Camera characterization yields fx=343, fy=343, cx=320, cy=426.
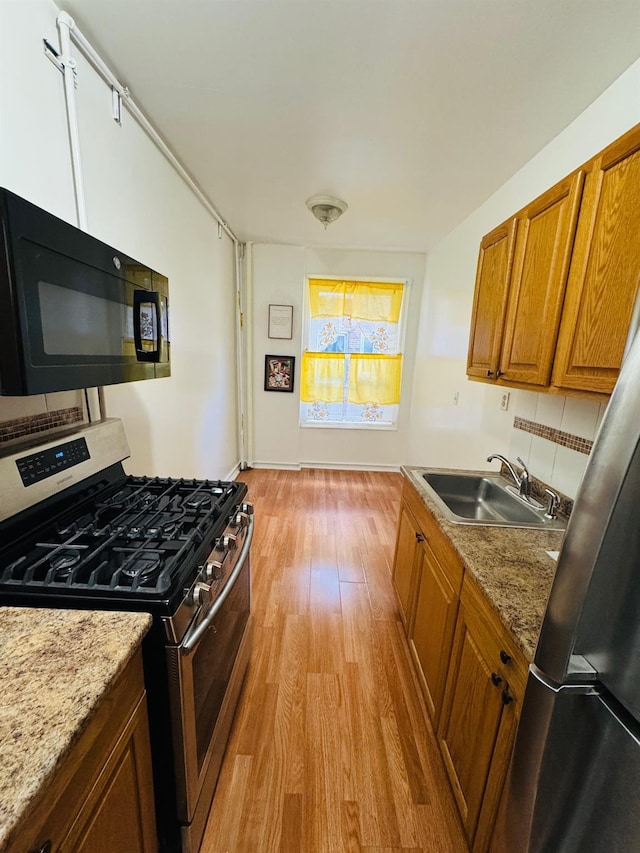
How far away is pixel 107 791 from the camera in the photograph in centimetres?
66

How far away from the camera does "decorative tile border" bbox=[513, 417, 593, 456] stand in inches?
56.7

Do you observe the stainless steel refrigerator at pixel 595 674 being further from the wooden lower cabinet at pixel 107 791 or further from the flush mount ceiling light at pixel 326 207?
the flush mount ceiling light at pixel 326 207

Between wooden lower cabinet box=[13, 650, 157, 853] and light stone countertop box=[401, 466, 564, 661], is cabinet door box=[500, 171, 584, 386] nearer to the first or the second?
light stone countertop box=[401, 466, 564, 661]

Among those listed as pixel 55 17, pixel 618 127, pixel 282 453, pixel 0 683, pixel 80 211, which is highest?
pixel 55 17

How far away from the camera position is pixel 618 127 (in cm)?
140

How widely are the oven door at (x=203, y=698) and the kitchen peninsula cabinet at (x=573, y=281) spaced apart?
1.31 meters

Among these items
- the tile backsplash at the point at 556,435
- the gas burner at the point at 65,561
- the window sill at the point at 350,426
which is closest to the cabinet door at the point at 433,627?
the tile backsplash at the point at 556,435

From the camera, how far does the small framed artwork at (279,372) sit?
4.07m

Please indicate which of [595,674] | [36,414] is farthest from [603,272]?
[36,414]

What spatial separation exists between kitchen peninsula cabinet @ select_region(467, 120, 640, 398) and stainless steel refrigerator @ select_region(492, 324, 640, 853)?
68 centimetres

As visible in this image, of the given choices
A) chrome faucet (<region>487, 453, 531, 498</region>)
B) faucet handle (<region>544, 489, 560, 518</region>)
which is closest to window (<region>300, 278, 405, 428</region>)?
chrome faucet (<region>487, 453, 531, 498</region>)

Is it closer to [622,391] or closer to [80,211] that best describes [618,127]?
[622,391]

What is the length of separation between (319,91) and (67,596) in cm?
210

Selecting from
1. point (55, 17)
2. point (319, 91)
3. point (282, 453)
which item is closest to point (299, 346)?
point (282, 453)
